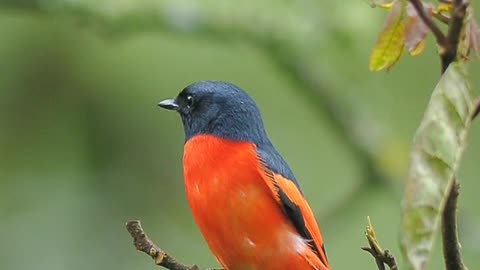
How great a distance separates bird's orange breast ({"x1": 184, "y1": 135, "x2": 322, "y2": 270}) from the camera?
334 centimetres

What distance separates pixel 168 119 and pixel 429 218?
538cm

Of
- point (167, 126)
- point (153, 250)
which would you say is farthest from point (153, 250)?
point (167, 126)

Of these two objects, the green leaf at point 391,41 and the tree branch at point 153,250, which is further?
the tree branch at point 153,250

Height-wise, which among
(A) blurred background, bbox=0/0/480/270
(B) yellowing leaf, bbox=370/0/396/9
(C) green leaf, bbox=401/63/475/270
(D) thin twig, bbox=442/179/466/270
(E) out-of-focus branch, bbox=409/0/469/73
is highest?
(B) yellowing leaf, bbox=370/0/396/9

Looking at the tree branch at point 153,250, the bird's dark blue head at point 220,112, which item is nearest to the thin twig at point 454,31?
the tree branch at point 153,250

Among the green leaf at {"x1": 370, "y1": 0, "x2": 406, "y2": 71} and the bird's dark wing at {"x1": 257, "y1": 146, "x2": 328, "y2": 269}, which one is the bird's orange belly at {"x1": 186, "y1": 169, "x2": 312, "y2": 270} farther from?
the green leaf at {"x1": 370, "y1": 0, "x2": 406, "y2": 71}

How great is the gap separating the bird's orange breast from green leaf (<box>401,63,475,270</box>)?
1.71 m

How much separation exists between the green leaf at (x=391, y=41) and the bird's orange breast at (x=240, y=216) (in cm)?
144

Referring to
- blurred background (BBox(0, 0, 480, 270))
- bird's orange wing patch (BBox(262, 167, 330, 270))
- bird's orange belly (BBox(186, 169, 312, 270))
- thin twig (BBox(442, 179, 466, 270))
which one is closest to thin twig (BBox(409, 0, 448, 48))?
thin twig (BBox(442, 179, 466, 270))

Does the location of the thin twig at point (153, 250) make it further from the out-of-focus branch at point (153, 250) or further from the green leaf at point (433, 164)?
the green leaf at point (433, 164)

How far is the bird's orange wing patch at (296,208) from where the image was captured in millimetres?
3518

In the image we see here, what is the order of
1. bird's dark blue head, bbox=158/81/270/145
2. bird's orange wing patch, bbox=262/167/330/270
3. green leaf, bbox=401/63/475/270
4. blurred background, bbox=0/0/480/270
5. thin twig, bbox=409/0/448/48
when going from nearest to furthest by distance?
green leaf, bbox=401/63/475/270 < thin twig, bbox=409/0/448/48 < bird's orange wing patch, bbox=262/167/330/270 < bird's dark blue head, bbox=158/81/270/145 < blurred background, bbox=0/0/480/270

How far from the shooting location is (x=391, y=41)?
1.94 meters

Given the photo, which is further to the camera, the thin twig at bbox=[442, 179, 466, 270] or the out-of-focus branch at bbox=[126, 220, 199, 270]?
the out-of-focus branch at bbox=[126, 220, 199, 270]
